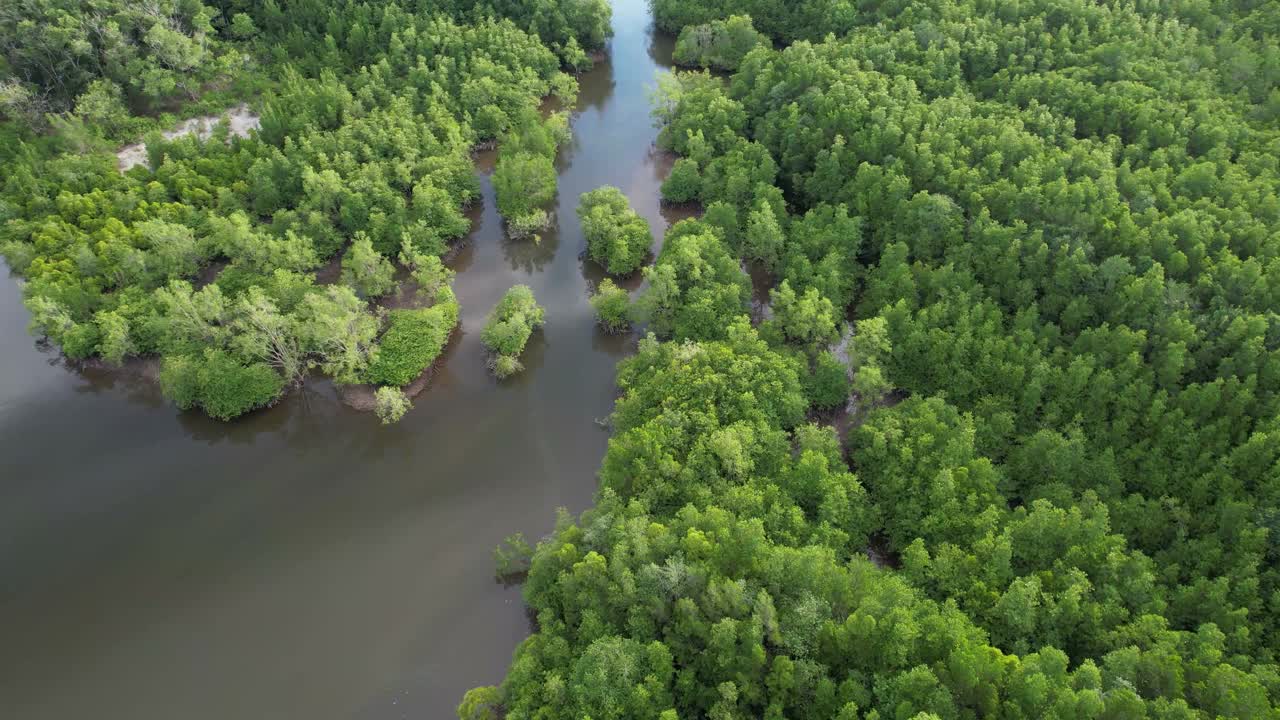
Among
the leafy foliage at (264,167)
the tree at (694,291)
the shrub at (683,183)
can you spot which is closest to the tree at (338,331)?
the leafy foliage at (264,167)

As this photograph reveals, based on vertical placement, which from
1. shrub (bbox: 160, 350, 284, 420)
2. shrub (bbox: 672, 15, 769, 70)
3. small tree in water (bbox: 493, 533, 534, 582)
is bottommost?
small tree in water (bbox: 493, 533, 534, 582)

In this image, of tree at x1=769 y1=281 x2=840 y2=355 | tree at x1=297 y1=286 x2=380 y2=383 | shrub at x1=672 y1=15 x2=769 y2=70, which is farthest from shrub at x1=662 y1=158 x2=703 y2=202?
tree at x1=297 y1=286 x2=380 y2=383

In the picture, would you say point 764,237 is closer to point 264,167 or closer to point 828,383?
point 828,383

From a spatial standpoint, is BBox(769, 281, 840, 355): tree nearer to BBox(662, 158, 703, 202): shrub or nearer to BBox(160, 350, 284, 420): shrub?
BBox(662, 158, 703, 202): shrub

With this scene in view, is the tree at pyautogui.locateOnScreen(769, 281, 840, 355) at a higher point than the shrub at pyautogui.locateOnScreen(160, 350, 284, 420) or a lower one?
lower

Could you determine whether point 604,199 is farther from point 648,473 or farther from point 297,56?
point 297,56

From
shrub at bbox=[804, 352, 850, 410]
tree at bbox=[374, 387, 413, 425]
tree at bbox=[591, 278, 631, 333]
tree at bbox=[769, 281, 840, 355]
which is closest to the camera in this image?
shrub at bbox=[804, 352, 850, 410]

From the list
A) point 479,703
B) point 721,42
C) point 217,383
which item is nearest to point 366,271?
point 217,383

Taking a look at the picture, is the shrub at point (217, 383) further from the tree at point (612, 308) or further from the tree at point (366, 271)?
the tree at point (612, 308)
